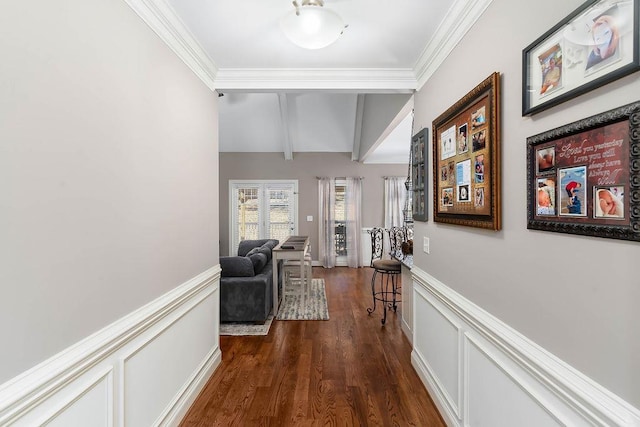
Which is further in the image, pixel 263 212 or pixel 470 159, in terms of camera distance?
pixel 263 212

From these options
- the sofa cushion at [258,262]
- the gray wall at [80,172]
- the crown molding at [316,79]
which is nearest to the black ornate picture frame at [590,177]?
the crown molding at [316,79]

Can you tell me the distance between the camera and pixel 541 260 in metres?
1.06

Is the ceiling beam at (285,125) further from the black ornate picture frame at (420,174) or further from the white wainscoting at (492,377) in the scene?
the white wainscoting at (492,377)

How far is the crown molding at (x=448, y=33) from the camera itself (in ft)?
4.93

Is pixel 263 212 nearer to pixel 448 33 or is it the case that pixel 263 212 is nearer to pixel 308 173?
pixel 308 173

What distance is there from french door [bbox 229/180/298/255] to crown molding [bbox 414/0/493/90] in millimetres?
4794

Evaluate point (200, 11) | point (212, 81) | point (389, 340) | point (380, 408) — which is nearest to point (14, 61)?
point (200, 11)

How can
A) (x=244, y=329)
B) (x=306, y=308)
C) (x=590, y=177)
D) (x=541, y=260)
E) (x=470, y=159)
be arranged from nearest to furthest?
(x=590, y=177)
(x=541, y=260)
(x=470, y=159)
(x=244, y=329)
(x=306, y=308)

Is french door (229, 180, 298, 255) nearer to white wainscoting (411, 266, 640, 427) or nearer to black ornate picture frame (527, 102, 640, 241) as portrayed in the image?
white wainscoting (411, 266, 640, 427)

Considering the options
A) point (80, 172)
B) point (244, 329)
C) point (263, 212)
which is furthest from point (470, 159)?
point (263, 212)

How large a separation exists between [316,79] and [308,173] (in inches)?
171

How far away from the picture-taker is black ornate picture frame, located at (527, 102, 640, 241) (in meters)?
0.75

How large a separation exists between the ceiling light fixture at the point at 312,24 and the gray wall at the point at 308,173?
16.9 feet

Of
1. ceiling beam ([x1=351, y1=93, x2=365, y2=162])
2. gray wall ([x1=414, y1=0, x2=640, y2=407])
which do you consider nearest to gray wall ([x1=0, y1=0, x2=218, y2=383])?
gray wall ([x1=414, y1=0, x2=640, y2=407])
